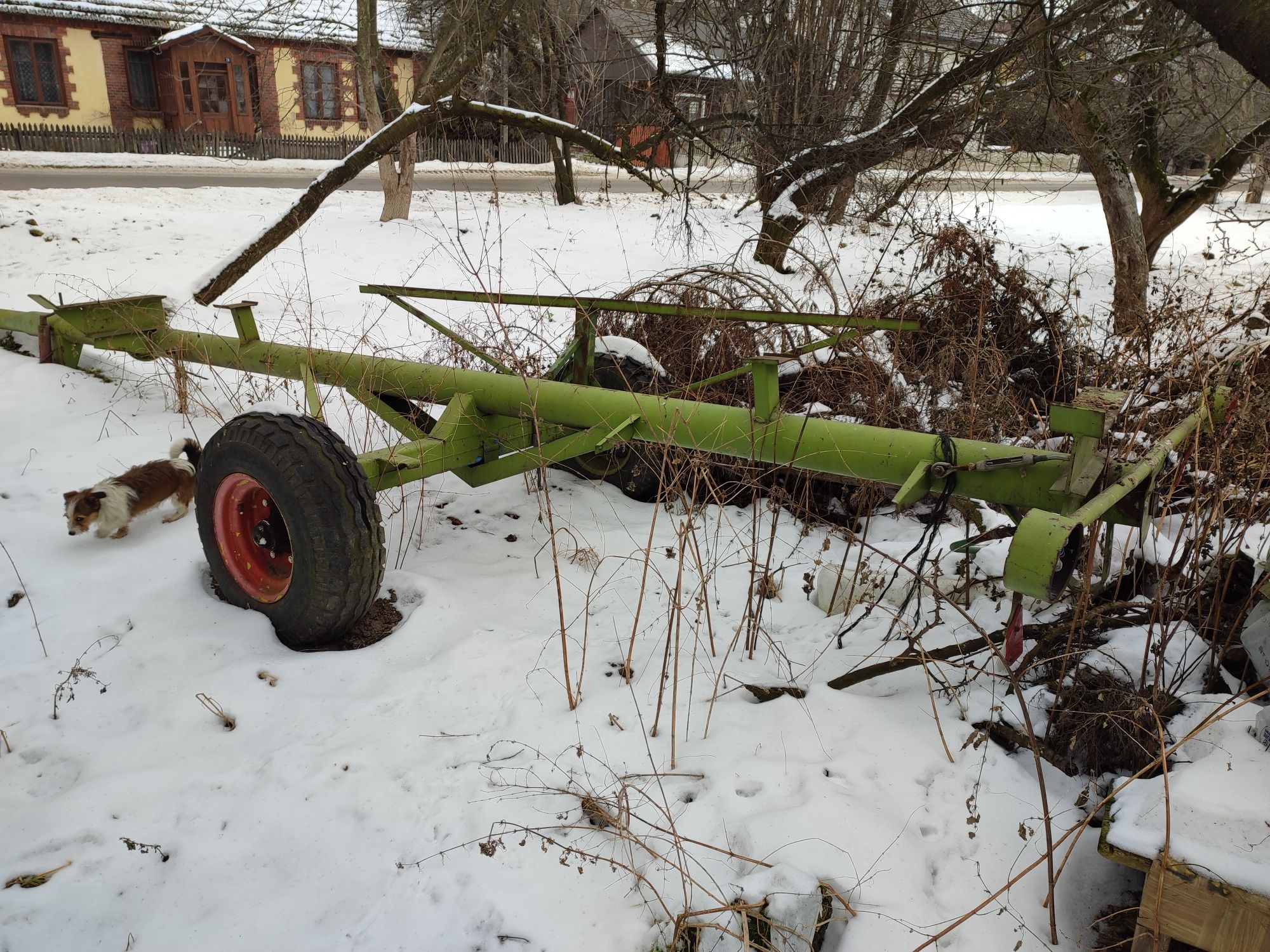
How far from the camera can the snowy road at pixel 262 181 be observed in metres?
14.8

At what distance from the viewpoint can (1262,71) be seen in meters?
3.01

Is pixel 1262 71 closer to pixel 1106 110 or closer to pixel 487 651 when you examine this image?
pixel 487 651

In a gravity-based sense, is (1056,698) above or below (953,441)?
below

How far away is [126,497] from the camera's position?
3.50 meters

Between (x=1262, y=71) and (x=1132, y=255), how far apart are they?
566 cm

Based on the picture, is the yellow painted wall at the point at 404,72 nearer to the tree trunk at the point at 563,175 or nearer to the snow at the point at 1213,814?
the tree trunk at the point at 563,175

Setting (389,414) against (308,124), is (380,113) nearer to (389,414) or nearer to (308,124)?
(389,414)

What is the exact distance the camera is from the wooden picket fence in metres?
20.8

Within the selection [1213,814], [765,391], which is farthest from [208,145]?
[1213,814]

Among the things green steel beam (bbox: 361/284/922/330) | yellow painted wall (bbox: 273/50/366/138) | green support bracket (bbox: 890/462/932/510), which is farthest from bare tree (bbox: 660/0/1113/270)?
yellow painted wall (bbox: 273/50/366/138)

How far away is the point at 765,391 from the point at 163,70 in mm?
29056

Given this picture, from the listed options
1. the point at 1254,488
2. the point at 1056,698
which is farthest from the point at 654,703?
the point at 1254,488

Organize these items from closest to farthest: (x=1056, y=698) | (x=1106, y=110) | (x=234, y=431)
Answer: (x=1056, y=698) < (x=234, y=431) < (x=1106, y=110)

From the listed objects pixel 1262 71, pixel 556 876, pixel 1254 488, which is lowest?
pixel 556 876
